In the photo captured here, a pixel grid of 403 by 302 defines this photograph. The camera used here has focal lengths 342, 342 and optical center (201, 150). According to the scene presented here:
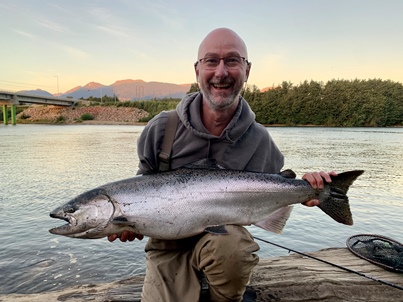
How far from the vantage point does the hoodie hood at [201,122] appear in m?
3.61

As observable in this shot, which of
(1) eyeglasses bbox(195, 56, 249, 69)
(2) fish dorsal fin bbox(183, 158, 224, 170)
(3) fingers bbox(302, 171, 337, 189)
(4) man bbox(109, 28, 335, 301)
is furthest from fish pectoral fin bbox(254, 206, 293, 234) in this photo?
(1) eyeglasses bbox(195, 56, 249, 69)

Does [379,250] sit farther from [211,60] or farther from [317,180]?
[211,60]

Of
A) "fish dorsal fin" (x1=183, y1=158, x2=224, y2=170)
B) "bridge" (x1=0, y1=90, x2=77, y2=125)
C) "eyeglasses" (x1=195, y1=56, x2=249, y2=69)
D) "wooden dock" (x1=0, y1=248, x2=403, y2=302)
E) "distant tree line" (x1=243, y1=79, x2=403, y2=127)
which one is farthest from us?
"distant tree line" (x1=243, y1=79, x2=403, y2=127)

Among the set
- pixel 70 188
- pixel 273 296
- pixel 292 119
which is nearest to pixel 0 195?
pixel 70 188

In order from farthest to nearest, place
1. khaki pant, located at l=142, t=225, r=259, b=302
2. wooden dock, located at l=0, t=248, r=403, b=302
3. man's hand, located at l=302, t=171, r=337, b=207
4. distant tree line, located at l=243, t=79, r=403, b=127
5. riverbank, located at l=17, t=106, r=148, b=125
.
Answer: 1. riverbank, located at l=17, t=106, r=148, b=125
2. distant tree line, located at l=243, t=79, r=403, b=127
3. wooden dock, located at l=0, t=248, r=403, b=302
4. man's hand, located at l=302, t=171, r=337, b=207
5. khaki pant, located at l=142, t=225, r=259, b=302

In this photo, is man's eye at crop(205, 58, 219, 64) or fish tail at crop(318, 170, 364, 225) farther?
man's eye at crop(205, 58, 219, 64)

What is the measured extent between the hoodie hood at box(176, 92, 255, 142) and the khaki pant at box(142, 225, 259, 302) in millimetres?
998

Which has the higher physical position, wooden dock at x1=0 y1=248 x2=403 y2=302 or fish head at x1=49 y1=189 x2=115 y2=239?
fish head at x1=49 y1=189 x2=115 y2=239

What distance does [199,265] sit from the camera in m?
3.20

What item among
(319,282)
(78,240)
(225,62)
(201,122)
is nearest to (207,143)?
(201,122)

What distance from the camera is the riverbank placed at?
86.0 meters

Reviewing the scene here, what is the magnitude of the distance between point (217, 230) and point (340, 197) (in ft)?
4.21

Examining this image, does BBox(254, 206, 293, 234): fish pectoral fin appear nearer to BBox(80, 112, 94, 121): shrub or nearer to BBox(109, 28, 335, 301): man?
BBox(109, 28, 335, 301): man

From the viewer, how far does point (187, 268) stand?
3.40 metres
